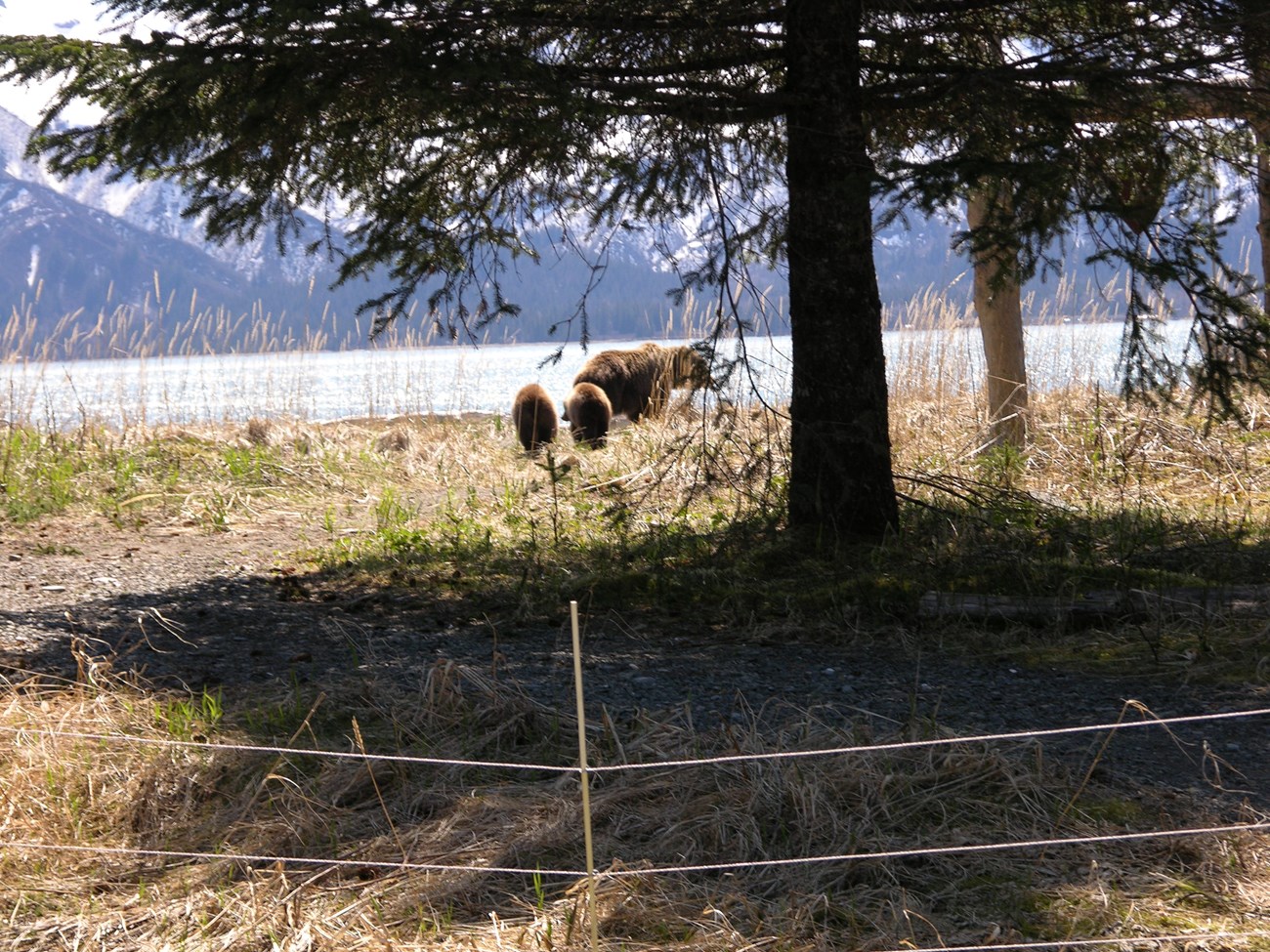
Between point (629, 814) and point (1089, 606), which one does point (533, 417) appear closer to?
point (1089, 606)

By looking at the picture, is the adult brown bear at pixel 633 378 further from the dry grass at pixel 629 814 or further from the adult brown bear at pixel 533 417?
the dry grass at pixel 629 814

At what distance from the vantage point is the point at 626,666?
15.1 ft

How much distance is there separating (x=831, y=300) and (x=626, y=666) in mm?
2358

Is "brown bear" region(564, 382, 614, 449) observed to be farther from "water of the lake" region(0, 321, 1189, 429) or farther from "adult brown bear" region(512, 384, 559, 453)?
"water of the lake" region(0, 321, 1189, 429)

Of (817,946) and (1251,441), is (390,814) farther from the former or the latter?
(1251,441)

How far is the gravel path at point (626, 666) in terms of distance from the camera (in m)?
3.62

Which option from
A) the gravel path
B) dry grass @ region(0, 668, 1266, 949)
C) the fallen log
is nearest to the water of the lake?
the gravel path

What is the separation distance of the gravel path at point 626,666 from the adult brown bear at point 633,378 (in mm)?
5814

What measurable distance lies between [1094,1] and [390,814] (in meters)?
5.32

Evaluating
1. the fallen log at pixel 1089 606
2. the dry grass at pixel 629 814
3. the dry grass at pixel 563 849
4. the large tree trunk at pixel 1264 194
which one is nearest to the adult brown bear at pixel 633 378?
the large tree trunk at pixel 1264 194

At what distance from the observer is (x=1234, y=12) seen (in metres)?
5.16

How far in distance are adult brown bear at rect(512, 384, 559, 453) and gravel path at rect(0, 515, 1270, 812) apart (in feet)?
15.1

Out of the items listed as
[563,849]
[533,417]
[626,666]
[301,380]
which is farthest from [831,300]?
[301,380]

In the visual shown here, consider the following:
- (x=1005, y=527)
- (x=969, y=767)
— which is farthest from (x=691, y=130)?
(x=969, y=767)
